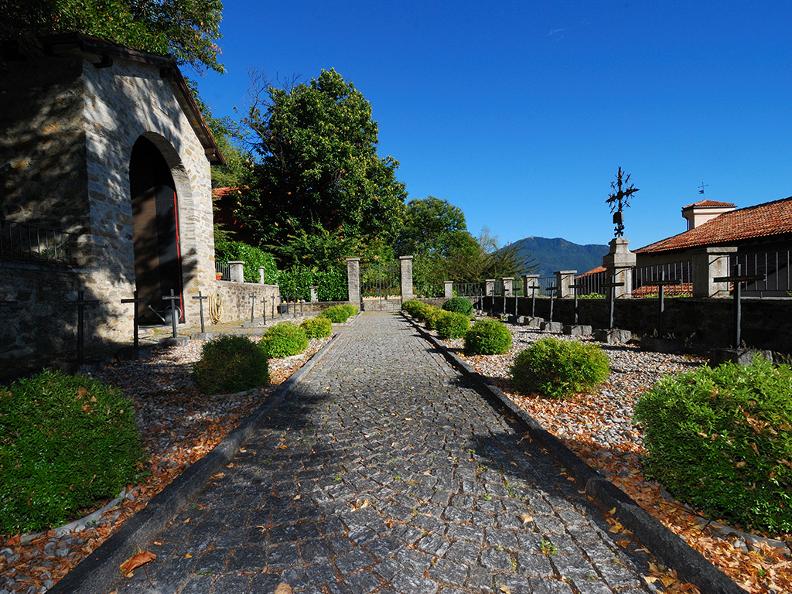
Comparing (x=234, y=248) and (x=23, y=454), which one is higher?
(x=234, y=248)

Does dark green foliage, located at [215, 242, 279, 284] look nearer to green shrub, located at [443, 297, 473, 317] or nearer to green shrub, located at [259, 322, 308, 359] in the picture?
green shrub, located at [443, 297, 473, 317]

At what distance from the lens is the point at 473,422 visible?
4.47m

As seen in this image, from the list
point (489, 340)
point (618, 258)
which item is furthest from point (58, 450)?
point (618, 258)

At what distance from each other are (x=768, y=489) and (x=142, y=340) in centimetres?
1153

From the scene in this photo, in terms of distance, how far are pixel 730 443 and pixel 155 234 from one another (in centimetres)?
1563

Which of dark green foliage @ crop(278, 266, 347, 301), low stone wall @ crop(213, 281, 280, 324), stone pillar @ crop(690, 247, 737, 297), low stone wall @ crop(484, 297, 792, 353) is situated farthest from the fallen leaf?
dark green foliage @ crop(278, 266, 347, 301)

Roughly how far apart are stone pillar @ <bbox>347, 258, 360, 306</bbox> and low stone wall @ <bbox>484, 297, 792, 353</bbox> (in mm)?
13720

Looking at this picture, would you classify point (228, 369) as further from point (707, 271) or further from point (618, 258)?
point (618, 258)

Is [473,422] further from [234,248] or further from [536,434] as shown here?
[234,248]

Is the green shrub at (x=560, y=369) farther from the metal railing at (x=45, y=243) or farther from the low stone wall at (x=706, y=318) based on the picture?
the metal railing at (x=45, y=243)

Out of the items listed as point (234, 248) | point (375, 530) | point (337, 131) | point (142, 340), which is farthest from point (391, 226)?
point (375, 530)

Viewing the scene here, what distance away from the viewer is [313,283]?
2448cm

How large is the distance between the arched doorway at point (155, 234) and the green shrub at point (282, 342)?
257 inches

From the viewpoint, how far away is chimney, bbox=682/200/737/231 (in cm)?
2686
